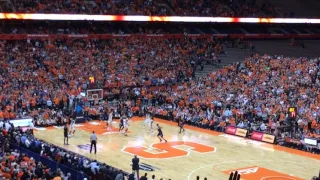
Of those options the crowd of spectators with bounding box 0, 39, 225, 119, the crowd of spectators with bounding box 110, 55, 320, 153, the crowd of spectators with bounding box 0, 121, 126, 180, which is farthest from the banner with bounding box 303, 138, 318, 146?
the crowd of spectators with bounding box 0, 39, 225, 119

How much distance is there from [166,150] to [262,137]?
720cm

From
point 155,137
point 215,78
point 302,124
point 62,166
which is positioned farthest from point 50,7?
point 62,166

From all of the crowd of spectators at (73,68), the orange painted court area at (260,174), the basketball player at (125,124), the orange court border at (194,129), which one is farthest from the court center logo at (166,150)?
the crowd of spectators at (73,68)

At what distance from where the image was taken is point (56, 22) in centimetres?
4812

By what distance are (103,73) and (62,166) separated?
23.3m

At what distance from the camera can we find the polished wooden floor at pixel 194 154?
24266 millimetres

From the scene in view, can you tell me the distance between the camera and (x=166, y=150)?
28.3 m

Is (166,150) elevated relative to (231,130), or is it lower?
lower

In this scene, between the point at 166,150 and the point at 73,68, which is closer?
the point at 166,150

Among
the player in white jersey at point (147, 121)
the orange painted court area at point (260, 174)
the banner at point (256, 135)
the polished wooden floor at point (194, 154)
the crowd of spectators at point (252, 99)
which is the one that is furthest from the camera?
the player in white jersey at point (147, 121)

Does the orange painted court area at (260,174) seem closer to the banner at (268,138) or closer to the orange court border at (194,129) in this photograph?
the orange court border at (194,129)

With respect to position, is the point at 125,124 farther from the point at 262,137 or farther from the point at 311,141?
the point at 311,141

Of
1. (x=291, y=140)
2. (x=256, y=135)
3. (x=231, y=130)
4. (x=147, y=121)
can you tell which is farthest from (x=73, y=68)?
(x=291, y=140)

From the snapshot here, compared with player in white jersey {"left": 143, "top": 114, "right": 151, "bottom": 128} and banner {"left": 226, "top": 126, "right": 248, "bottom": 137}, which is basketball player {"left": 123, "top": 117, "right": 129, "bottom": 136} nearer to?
player in white jersey {"left": 143, "top": 114, "right": 151, "bottom": 128}
